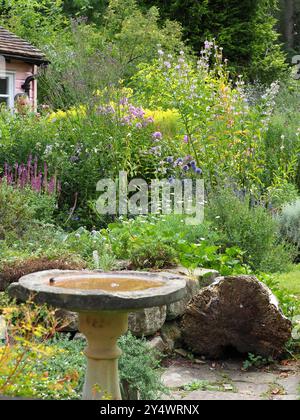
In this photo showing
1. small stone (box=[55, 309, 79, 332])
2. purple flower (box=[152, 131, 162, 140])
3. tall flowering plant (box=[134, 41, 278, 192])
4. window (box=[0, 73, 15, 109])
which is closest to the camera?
small stone (box=[55, 309, 79, 332])

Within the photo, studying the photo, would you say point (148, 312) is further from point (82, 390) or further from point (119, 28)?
point (119, 28)

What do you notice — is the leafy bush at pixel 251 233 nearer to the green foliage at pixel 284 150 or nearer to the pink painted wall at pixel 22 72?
the green foliage at pixel 284 150

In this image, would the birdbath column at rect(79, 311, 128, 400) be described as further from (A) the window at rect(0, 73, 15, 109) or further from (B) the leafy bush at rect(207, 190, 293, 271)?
(A) the window at rect(0, 73, 15, 109)

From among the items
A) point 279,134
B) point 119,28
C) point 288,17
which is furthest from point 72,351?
point 288,17

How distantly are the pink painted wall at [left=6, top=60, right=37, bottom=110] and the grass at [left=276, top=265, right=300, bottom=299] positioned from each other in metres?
10.8

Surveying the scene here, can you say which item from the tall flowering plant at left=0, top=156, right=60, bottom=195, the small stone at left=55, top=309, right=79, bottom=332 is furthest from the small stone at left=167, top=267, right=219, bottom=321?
the tall flowering plant at left=0, top=156, right=60, bottom=195

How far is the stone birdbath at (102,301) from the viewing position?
361cm

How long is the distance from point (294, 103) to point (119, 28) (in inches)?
357

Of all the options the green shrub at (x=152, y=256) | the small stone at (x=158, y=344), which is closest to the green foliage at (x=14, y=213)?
the green shrub at (x=152, y=256)

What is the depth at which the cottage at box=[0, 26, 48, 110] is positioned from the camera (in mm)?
17078

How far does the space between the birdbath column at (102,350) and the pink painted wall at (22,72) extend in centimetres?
1398

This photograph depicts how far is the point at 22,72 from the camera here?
17828 mm
